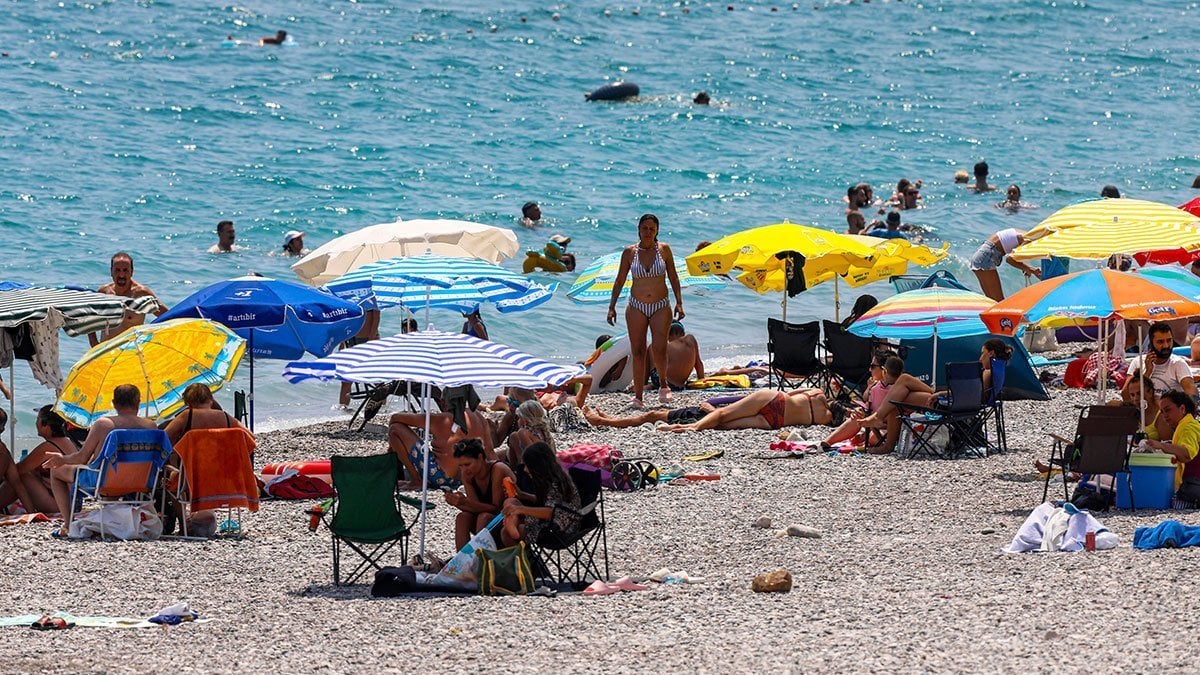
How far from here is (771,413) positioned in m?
11.9

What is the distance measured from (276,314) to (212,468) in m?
2.22

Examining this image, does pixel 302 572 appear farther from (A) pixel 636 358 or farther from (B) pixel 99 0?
(B) pixel 99 0

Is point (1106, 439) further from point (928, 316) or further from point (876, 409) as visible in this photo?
point (928, 316)

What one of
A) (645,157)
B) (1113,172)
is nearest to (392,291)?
(645,157)

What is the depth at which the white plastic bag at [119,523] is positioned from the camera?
849 centimetres

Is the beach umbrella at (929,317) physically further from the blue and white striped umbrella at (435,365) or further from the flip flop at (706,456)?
the blue and white striped umbrella at (435,365)

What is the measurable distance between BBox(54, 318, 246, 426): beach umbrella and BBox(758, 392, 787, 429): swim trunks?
402 cm

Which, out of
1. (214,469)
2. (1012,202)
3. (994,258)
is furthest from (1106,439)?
(1012,202)

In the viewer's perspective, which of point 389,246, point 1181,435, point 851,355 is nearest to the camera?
point 1181,435

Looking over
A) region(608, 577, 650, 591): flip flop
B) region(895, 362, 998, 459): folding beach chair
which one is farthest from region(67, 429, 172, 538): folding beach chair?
region(895, 362, 998, 459): folding beach chair

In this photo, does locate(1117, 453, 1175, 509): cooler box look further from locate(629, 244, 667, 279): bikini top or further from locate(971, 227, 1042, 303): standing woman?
locate(971, 227, 1042, 303): standing woman

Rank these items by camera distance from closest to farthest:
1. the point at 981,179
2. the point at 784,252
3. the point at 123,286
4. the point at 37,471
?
the point at 37,471 → the point at 123,286 → the point at 784,252 → the point at 981,179

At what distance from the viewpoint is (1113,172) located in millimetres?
31125

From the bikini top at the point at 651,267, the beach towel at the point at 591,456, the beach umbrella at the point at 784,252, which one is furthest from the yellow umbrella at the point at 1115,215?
the beach towel at the point at 591,456
